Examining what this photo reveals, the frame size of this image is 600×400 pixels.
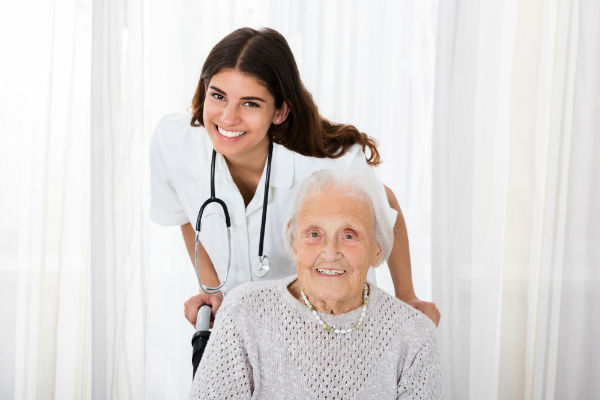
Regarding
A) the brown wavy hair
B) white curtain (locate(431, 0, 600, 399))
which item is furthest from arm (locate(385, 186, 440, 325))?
white curtain (locate(431, 0, 600, 399))

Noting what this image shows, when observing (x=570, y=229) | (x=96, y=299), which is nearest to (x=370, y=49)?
(x=570, y=229)

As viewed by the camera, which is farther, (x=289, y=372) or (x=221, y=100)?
(x=221, y=100)

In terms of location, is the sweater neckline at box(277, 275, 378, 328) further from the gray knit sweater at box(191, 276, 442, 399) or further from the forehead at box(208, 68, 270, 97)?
the forehead at box(208, 68, 270, 97)

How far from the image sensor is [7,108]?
2182mm

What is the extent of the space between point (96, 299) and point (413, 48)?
4.60 feet

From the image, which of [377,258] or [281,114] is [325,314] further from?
[281,114]

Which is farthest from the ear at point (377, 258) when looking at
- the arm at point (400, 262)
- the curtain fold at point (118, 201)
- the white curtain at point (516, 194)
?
the curtain fold at point (118, 201)


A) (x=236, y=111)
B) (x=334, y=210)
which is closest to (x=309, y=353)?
(x=334, y=210)

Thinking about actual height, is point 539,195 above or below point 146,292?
above

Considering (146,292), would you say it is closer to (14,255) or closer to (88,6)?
(14,255)

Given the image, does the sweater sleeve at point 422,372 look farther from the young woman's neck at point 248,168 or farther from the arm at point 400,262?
the young woman's neck at point 248,168

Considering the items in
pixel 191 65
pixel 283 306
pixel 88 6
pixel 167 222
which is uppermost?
pixel 88 6

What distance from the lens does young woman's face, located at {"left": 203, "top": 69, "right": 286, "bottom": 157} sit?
138 cm

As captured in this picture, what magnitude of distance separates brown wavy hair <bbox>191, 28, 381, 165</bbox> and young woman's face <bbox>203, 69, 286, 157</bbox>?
20mm
